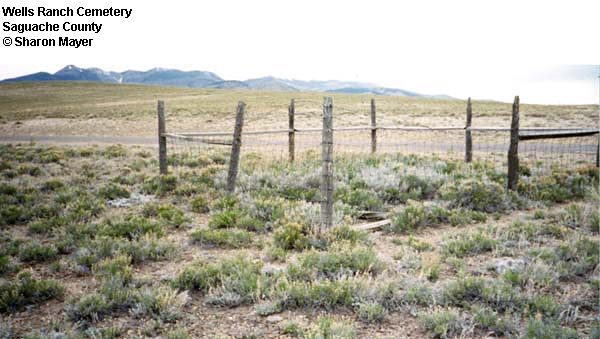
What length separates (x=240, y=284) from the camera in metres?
5.04

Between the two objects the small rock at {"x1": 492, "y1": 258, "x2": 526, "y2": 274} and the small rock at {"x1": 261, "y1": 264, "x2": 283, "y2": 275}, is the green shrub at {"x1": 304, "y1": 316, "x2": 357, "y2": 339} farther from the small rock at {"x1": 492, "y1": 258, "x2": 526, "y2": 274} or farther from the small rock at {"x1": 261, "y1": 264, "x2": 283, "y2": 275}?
the small rock at {"x1": 492, "y1": 258, "x2": 526, "y2": 274}

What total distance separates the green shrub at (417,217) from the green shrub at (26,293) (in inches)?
208

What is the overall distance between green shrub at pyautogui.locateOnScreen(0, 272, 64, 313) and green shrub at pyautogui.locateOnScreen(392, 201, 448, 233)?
5.28 metres

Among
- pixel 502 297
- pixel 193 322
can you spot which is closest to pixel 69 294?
pixel 193 322

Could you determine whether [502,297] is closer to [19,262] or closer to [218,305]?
[218,305]

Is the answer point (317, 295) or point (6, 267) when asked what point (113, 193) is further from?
point (317, 295)

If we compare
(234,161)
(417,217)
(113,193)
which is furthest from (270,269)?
(113,193)

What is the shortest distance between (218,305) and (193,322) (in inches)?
16.2

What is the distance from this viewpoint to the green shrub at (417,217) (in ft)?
24.7

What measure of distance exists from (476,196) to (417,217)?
2035 mm

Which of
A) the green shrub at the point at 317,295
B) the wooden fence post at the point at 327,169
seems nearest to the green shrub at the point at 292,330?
the green shrub at the point at 317,295

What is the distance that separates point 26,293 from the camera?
5004 mm

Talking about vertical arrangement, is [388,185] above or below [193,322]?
above

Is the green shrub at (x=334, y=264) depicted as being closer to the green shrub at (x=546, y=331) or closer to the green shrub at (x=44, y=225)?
the green shrub at (x=546, y=331)
